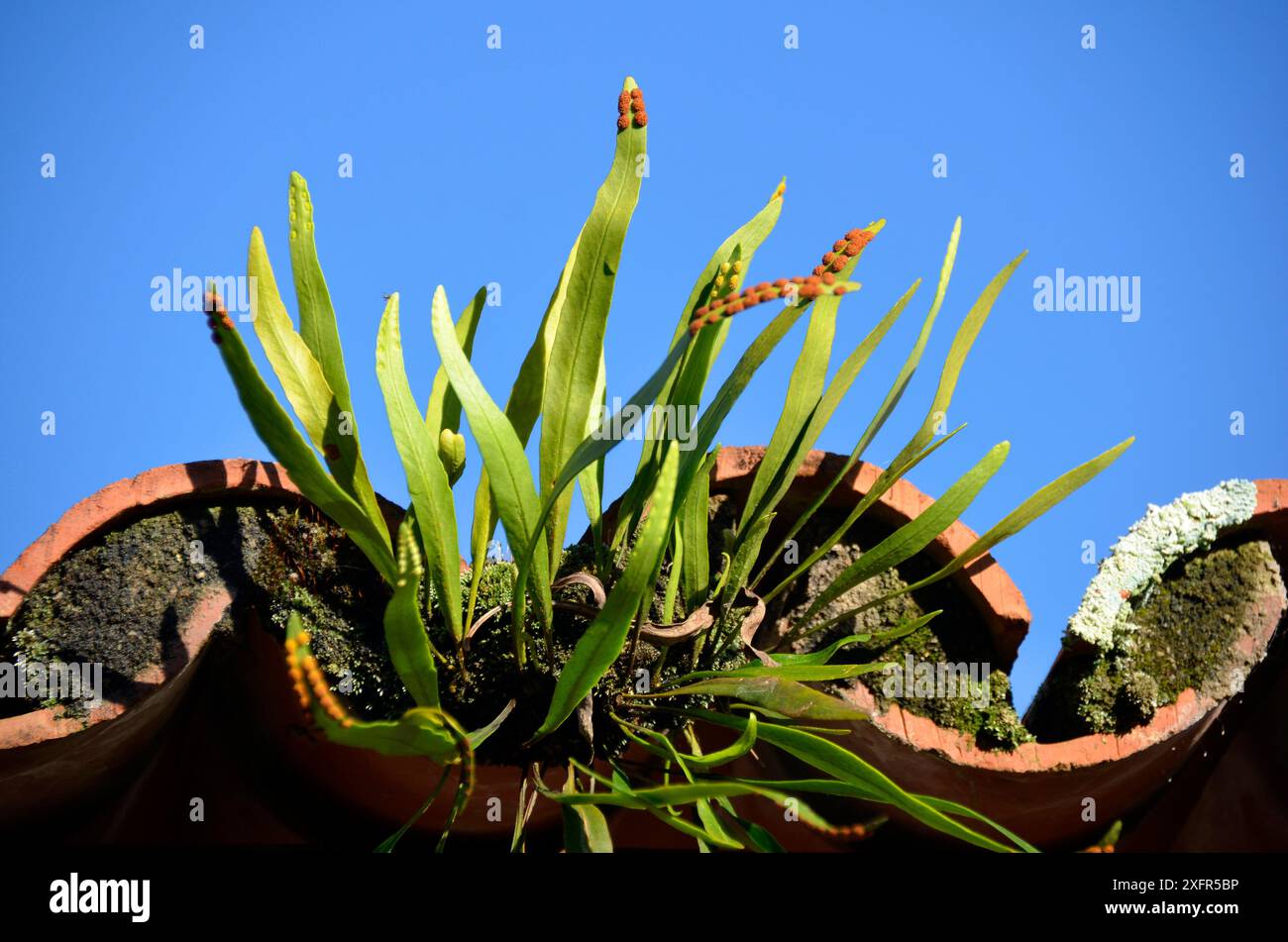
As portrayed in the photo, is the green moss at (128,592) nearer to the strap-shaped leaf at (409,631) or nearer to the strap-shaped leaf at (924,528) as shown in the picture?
the strap-shaped leaf at (409,631)

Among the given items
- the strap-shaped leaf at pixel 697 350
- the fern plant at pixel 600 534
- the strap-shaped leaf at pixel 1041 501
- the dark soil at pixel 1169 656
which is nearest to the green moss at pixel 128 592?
the fern plant at pixel 600 534

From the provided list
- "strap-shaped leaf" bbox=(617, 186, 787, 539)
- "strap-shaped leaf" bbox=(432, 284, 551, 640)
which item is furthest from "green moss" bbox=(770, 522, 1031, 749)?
"strap-shaped leaf" bbox=(432, 284, 551, 640)

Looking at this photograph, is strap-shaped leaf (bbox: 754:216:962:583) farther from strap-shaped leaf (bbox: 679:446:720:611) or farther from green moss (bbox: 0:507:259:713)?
green moss (bbox: 0:507:259:713)

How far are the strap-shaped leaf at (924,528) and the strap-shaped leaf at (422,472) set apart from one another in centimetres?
86

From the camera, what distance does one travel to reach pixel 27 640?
2.12m

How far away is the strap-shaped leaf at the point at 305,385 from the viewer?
77.5 inches

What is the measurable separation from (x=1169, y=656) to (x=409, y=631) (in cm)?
179

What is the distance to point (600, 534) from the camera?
2283 mm

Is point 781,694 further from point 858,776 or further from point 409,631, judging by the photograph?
point 409,631

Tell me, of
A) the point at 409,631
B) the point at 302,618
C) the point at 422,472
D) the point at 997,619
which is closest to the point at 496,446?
the point at 422,472

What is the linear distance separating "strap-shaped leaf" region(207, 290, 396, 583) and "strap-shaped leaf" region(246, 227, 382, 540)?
155 millimetres
